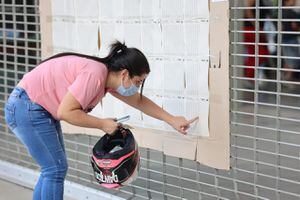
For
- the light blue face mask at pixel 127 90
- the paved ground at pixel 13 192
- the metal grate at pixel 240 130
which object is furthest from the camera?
the paved ground at pixel 13 192

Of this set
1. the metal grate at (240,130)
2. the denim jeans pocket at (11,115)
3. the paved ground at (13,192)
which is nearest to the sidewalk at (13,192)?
the paved ground at (13,192)

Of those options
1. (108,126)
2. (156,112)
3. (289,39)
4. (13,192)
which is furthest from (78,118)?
(13,192)

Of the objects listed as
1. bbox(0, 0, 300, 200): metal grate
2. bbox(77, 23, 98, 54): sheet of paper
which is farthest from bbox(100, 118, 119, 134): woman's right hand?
bbox(77, 23, 98, 54): sheet of paper

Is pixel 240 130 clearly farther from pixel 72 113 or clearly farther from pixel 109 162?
pixel 72 113

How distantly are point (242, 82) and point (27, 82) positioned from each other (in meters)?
1.48

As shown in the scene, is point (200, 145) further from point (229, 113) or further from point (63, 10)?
point (63, 10)

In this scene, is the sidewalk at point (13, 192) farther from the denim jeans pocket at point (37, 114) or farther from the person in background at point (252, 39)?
the person in background at point (252, 39)

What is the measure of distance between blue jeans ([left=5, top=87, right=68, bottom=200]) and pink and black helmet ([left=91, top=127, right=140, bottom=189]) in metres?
0.27

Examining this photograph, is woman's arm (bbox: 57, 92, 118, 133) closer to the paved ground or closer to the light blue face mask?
the light blue face mask

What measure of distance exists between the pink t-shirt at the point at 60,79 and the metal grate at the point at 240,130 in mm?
937

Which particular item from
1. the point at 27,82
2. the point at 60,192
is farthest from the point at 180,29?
the point at 60,192

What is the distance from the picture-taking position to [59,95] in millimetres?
3871

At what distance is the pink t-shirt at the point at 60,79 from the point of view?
3.71 meters

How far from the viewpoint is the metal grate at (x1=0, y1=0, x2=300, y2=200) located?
3955 millimetres
